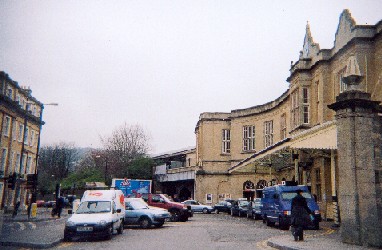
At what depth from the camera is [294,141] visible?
22.0 meters

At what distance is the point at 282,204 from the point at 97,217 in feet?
32.7

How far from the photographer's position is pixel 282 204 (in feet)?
68.0

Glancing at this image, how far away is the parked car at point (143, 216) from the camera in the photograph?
20844mm

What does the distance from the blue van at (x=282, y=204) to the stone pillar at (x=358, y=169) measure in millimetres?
7475

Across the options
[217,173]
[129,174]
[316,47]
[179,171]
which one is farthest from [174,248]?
[129,174]

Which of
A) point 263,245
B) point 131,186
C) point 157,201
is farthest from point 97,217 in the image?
point 131,186

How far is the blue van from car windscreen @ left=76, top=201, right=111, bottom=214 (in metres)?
9.15

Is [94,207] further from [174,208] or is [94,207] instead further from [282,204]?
[174,208]

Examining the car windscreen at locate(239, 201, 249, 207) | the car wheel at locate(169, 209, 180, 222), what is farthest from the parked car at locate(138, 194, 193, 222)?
the car windscreen at locate(239, 201, 249, 207)

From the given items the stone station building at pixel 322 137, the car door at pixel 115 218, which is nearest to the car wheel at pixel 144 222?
the car door at pixel 115 218

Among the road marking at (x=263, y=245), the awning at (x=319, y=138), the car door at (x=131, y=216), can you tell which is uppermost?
the awning at (x=319, y=138)

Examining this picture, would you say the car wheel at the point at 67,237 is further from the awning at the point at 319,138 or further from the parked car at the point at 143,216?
the awning at the point at 319,138

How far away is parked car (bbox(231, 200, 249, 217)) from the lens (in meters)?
34.4

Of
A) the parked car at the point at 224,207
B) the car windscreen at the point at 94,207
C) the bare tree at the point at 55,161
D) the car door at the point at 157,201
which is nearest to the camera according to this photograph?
the car windscreen at the point at 94,207
